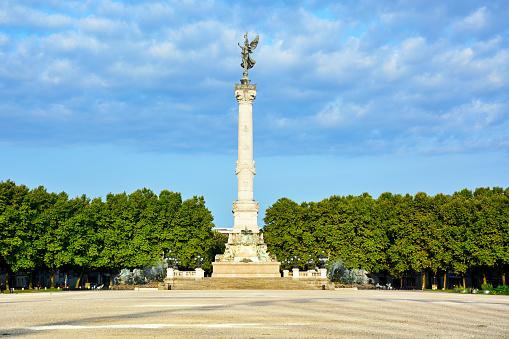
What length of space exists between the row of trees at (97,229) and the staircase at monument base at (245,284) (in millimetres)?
16906

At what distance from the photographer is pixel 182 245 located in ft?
284

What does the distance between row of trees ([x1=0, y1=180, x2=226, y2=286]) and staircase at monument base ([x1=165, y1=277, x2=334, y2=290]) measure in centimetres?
1691

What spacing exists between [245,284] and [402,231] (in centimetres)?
2602

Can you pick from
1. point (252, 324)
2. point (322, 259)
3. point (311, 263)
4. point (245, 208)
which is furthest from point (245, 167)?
point (252, 324)

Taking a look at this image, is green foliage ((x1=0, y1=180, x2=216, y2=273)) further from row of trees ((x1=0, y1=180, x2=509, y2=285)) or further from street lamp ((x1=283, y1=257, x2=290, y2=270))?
street lamp ((x1=283, y1=257, x2=290, y2=270))

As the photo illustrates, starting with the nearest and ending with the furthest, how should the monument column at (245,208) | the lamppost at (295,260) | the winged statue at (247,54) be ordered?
the monument column at (245,208)
the lamppost at (295,260)
the winged statue at (247,54)

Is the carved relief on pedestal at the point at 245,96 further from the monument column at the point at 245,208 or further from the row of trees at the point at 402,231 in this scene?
the row of trees at the point at 402,231

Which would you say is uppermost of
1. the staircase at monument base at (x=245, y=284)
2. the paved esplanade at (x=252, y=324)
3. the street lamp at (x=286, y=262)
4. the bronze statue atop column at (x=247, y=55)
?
the bronze statue atop column at (x=247, y=55)

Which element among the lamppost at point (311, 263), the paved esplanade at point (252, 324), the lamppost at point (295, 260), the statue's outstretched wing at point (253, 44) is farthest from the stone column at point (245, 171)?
the paved esplanade at point (252, 324)

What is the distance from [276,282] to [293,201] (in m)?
34.0

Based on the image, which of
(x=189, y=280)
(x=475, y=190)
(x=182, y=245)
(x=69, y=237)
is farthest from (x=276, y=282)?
(x=475, y=190)

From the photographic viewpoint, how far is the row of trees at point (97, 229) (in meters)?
70.7

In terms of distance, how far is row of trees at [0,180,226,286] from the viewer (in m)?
70.7

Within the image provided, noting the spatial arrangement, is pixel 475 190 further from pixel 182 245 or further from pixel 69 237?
pixel 69 237
